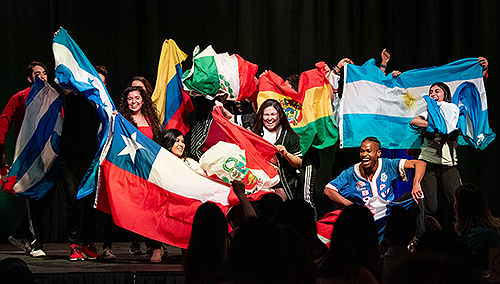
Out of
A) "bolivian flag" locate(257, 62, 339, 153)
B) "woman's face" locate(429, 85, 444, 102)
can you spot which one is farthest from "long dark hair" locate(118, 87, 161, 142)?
"woman's face" locate(429, 85, 444, 102)

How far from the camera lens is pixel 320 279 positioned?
1.90 meters

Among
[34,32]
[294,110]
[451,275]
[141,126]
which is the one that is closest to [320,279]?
[451,275]

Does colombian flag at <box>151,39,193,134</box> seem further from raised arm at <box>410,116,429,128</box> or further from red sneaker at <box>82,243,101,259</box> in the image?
raised arm at <box>410,116,429,128</box>

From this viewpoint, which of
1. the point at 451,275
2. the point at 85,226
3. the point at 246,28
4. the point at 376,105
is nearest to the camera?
the point at 451,275

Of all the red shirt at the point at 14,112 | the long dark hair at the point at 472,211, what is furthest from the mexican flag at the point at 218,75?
the long dark hair at the point at 472,211

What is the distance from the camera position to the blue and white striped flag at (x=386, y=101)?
16.4ft

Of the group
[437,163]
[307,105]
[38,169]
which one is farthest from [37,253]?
[437,163]

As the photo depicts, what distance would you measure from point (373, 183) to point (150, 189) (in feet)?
5.91

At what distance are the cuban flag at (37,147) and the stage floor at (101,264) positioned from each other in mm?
584

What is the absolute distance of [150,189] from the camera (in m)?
3.76

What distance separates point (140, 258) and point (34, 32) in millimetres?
2941

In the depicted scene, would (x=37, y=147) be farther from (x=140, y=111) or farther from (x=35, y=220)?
(x=140, y=111)

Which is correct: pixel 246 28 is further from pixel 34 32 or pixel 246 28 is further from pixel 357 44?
pixel 34 32

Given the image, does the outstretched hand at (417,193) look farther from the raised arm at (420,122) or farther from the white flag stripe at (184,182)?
the white flag stripe at (184,182)
